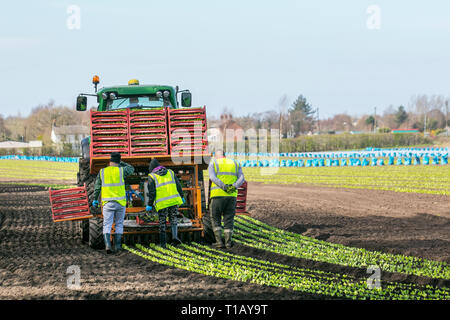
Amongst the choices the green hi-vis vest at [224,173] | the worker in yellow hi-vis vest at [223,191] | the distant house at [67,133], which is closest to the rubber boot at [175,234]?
the worker in yellow hi-vis vest at [223,191]

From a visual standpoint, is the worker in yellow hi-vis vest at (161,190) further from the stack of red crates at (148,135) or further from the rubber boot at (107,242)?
the rubber boot at (107,242)

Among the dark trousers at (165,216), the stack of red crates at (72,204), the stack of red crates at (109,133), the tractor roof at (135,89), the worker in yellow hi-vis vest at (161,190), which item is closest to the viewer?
the worker in yellow hi-vis vest at (161,190)

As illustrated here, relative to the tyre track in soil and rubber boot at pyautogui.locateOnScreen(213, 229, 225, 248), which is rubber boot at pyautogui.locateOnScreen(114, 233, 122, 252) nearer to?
the tyre track in soil

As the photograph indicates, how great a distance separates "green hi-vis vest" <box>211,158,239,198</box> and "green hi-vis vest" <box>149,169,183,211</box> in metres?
0.86

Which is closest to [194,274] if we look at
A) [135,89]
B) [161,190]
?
[161,190]

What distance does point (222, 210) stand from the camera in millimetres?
12297

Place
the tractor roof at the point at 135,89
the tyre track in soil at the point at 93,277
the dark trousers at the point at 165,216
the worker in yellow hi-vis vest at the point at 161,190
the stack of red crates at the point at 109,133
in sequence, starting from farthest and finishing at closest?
the tractor roof at the point at 135,89
the stack of red crates at the point at 109,133
the dark trousers at the point at 165,216
the worker in yellow hi-vis vest at the point at 161,190
the tyre track in soil at the point at 93,277

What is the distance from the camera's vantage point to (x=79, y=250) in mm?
11938

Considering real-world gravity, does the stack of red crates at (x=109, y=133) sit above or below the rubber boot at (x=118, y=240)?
above

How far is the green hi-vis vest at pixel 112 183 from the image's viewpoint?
38.2 ft

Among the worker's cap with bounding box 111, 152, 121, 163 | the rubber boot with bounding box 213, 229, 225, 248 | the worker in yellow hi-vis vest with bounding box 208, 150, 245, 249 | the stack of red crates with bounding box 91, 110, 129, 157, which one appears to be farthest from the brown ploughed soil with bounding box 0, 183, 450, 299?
the stack of red crates with bounding box 91, 110, 129, 157

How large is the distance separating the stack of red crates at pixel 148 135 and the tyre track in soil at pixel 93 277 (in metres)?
2.15

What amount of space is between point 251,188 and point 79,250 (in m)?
18.8
